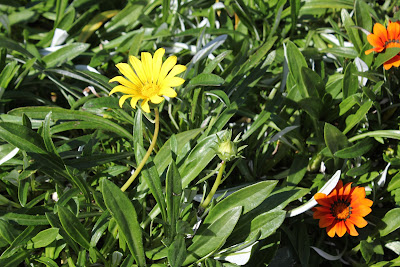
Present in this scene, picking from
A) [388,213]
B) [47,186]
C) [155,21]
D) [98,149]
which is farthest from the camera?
[155,21]

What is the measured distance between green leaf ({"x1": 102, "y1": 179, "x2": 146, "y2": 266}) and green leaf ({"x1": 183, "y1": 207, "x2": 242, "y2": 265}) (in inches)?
7.2

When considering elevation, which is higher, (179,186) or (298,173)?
(179,186)

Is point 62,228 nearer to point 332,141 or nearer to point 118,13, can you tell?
point 332,141

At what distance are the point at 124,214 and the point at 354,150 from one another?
3.31ft

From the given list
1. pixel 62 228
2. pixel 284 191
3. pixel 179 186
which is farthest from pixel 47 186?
pixel 284 191

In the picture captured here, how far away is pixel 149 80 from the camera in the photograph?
1667 mm

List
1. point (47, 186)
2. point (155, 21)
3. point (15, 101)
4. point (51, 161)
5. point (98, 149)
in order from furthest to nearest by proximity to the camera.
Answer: point (155, 21) → point (15, 101) → point (98, 149) → point (47, 186) → point (51, 161)

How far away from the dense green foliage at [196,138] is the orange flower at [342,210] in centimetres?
9

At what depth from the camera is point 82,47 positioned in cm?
244

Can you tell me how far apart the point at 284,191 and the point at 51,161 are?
90 centimetres

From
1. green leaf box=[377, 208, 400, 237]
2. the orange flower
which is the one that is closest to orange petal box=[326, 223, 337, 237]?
the orange flower

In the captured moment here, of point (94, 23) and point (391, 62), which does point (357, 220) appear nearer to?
point (391, 62)

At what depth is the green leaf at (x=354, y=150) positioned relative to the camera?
193cm

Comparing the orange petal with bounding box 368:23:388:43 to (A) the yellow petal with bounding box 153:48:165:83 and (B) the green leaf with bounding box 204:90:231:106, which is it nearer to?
(B) the green leaf with bounding box 204:90:231:106
